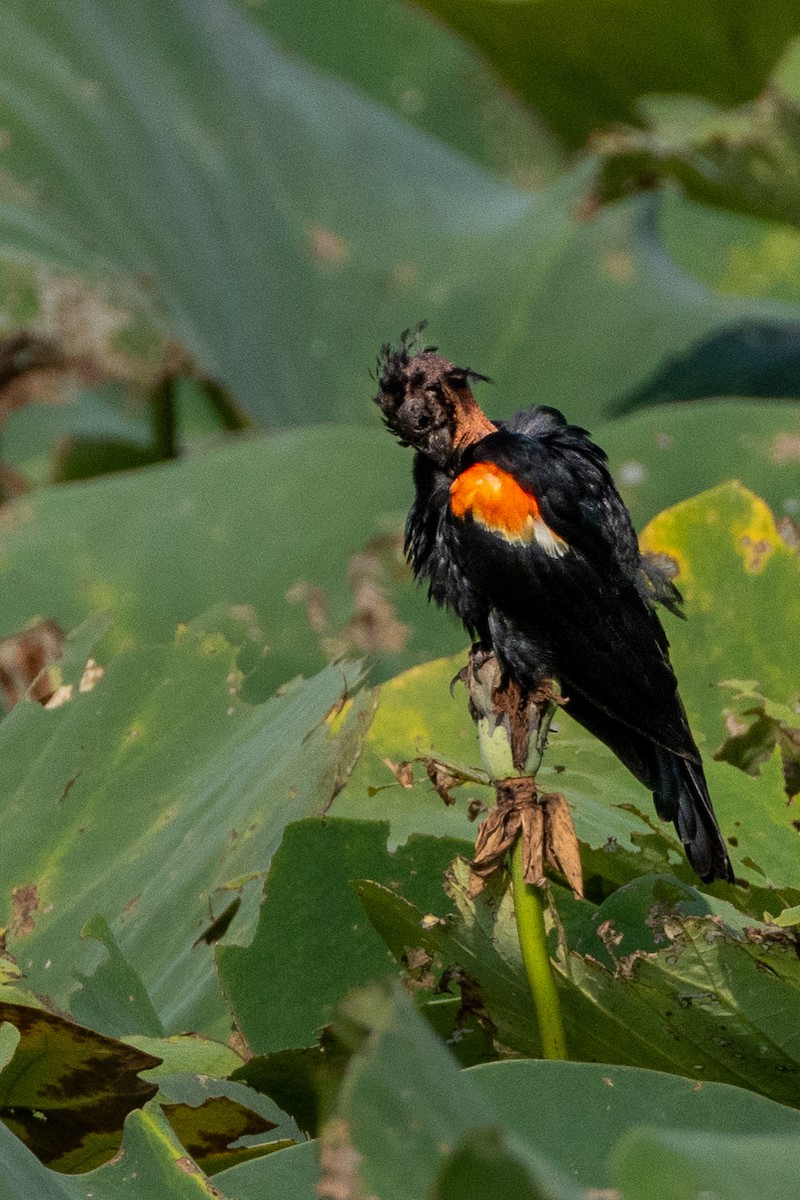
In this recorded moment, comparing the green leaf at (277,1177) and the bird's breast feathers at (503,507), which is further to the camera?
the bird's breast feathers at (503,507)

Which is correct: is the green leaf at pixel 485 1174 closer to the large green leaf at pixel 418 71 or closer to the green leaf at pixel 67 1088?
the green leaf at pixel 67 1088

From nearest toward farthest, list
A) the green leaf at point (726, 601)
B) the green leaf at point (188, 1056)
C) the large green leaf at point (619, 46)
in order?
1. the green leaf at point (188, 1056)
2. the green leaf at point (726, 601)
3. the large green leaf at point (619, 46)

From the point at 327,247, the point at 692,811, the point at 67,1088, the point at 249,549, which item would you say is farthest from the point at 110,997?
the point at 327,247

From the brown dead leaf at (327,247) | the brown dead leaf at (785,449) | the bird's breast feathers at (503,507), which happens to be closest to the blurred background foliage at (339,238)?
the brown dead leaf at (327,247)

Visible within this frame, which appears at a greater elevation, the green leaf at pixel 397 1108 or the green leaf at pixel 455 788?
the green leaf at pixel 455 788

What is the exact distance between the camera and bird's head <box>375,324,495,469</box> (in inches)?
59.6

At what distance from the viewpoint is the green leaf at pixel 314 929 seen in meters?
1.45

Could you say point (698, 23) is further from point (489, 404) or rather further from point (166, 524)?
point (166, 524)

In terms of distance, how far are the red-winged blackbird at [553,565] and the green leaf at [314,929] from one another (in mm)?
208

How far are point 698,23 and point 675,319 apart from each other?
74 cm

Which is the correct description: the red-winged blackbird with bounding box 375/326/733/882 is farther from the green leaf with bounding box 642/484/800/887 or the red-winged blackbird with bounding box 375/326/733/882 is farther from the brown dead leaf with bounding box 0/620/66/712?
the brown dead leaf with bounding box 0/620/66/712

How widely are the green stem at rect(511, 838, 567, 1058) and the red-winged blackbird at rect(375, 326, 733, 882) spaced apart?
0.85 feet

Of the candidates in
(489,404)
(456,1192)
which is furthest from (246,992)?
(489,404)

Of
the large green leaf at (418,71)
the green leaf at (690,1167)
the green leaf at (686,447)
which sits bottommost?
the green leaf at (690,1167)
